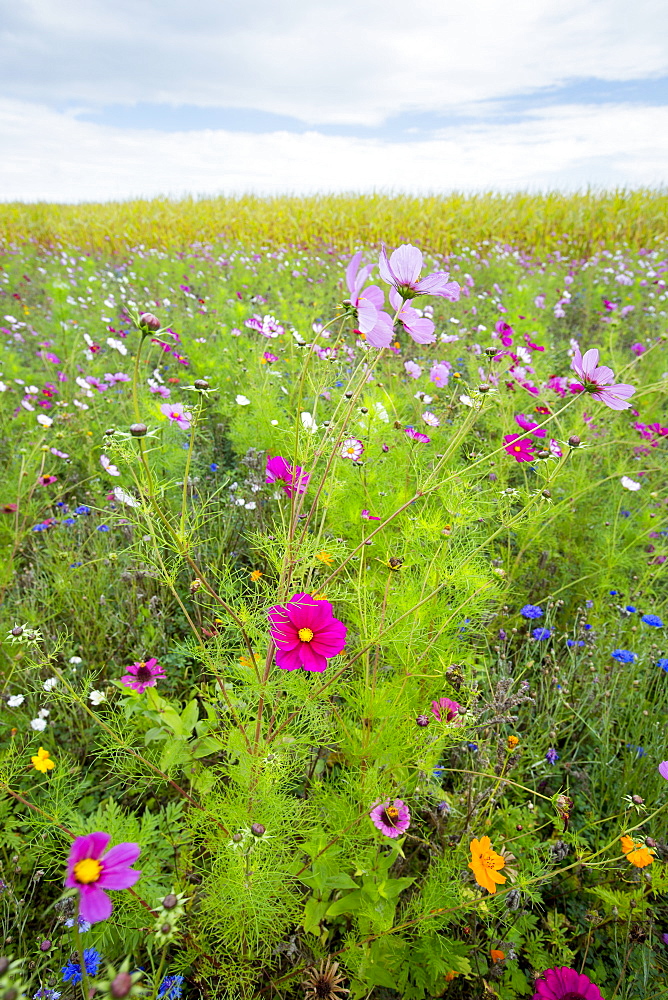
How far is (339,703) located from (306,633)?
0.78 metres

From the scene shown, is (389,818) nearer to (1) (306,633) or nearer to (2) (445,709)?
(2) (445,709)

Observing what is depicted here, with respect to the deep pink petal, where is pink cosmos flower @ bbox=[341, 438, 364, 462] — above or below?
above

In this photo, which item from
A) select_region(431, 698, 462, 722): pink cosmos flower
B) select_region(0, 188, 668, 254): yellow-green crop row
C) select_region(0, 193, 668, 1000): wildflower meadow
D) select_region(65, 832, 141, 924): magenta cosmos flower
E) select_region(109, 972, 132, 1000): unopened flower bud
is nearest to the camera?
select_region(109, 972, 132, 1000): unopened flower bud

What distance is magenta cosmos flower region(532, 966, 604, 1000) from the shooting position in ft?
3.11

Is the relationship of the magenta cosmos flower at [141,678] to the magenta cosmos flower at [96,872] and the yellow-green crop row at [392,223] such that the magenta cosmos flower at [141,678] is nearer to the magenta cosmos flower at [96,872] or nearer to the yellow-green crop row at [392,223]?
the magenta cosmos flower at [96,872]

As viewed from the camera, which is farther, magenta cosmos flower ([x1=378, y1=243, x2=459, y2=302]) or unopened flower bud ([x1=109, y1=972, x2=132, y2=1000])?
magenta cosmos flower ([x1=378, y1=243, x2=459, y2=302])

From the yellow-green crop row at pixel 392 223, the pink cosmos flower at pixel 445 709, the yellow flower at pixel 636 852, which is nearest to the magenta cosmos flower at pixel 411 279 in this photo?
the pink cosmos flower at pixel 445 709

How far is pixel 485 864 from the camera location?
3.28 ft

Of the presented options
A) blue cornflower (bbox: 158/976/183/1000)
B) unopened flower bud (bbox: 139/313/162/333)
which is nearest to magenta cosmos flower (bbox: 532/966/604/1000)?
blue cornflower (bbox: 158/976/183/1000)

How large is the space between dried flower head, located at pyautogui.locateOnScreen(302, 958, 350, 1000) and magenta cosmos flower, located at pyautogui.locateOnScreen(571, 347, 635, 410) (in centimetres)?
131

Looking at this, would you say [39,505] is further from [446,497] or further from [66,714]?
[446,497]

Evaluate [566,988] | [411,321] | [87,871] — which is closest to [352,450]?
[411,321]

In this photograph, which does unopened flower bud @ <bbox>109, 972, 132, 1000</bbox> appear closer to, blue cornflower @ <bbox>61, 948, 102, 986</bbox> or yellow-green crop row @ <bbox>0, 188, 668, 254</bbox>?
blue cornflower @ <bbox>61, 948, 102, 986</bbox>

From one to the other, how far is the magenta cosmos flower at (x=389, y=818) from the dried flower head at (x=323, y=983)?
0.94 feet
